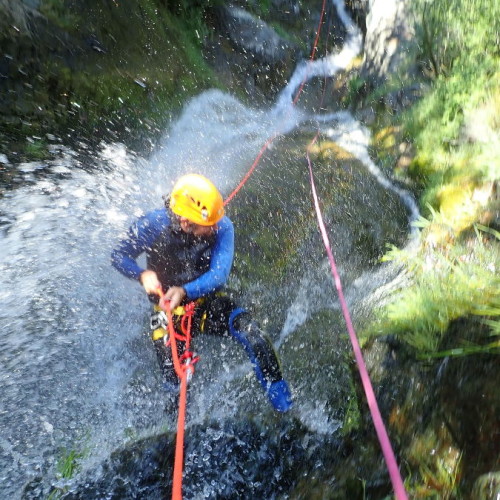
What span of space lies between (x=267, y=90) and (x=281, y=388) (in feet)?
25.2

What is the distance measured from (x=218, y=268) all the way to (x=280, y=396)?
1.06 metres

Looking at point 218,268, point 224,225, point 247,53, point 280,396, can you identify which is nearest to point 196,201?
point 224,225

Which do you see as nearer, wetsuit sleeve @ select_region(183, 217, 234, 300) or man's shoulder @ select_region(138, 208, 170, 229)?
wetsuit sleeve @ select_region(183, 217, 234, 300)

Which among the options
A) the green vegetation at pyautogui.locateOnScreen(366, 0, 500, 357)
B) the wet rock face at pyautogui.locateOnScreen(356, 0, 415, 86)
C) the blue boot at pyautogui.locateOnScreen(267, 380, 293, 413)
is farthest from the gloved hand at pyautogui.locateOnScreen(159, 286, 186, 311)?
the wet rock face at pyautogui.locateOnScreen(356, 0, 415, 86)

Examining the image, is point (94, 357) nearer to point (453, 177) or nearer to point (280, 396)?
point (280, 396)

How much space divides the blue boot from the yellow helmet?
1.31 m

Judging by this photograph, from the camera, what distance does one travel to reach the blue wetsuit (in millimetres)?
3061

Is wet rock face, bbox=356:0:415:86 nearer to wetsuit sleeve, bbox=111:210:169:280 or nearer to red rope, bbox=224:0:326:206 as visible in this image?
red rope, bbox=224:0:326:206

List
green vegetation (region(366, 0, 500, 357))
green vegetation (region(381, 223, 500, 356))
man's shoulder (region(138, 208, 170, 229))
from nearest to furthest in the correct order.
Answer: green vegetation (region(381, 223, 500, 356)) < green vegetation (region(366, 0, 500, 357)) < man's shoulder (region(138, 208, 170, 229))

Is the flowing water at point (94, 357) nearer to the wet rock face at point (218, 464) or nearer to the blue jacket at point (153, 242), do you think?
the wet rock face at point (218, 464)

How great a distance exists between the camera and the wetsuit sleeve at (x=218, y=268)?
292 centimetres

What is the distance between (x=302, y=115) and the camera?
867 centimetres

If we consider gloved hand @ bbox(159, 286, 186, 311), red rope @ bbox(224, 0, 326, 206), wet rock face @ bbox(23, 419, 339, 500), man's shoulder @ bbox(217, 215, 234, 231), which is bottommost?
wet rock face @ bbox(23, 419, 339, 500)

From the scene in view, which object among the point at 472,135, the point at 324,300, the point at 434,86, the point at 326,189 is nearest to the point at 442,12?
the point at 434,86
